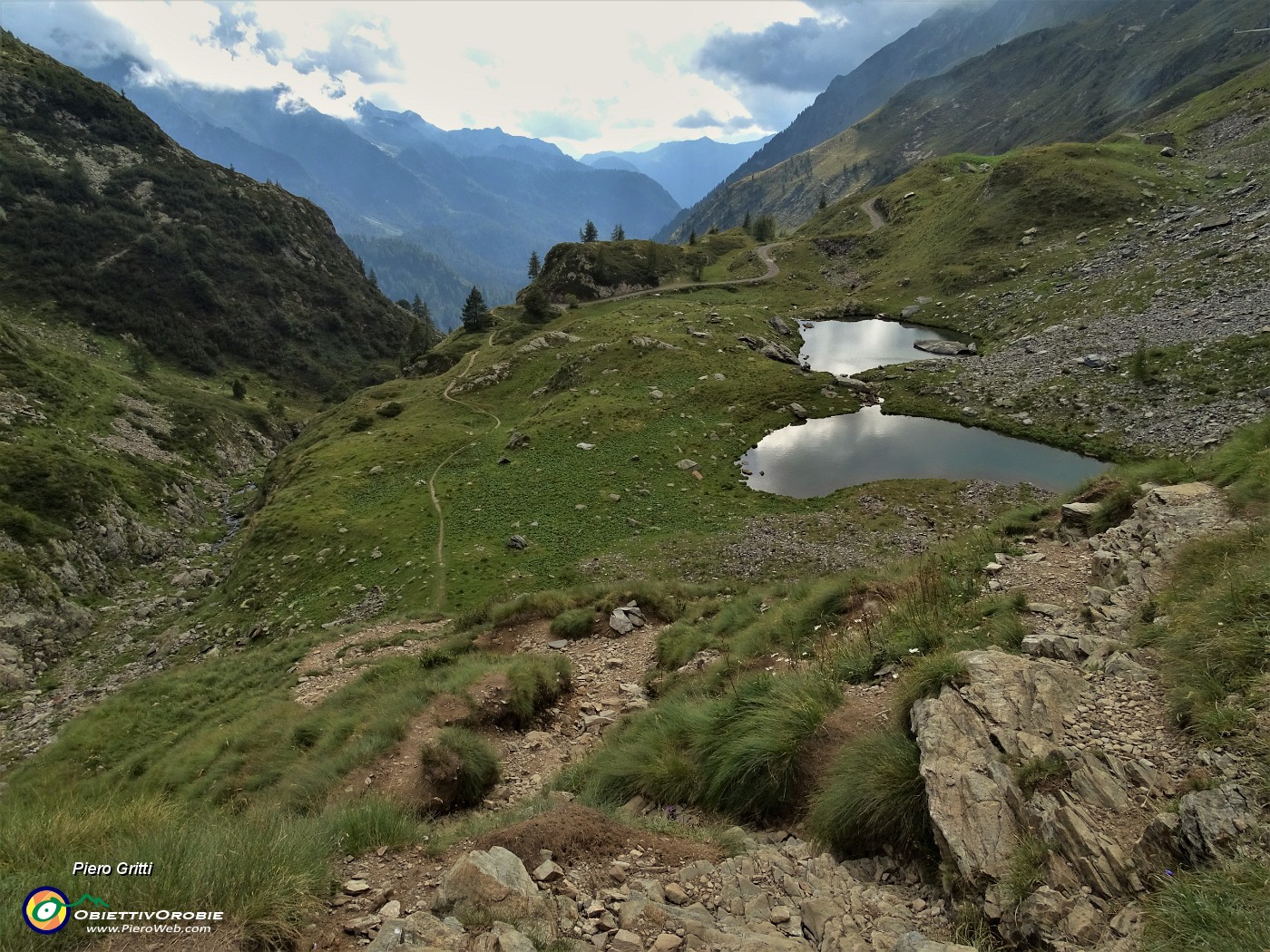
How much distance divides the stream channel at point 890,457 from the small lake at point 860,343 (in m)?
14.0

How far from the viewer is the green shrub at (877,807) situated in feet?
20.2

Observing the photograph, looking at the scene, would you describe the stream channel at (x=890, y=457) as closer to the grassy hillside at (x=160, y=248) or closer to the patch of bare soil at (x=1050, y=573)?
the patch of bare soil at (x=1050, y=573)

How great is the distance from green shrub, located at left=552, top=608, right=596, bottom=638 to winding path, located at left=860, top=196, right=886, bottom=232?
10585cm

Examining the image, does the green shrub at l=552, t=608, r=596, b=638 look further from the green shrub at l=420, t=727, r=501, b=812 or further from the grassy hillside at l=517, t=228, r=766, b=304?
the grassy hillside at l=517, t=228, r=766, b=304

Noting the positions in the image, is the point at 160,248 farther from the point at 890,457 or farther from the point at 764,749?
the point at 764,749

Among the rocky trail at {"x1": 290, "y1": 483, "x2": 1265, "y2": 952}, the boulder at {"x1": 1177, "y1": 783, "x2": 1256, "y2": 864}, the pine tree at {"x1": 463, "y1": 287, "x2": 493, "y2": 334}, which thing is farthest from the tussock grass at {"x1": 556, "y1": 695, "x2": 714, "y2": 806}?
the pine tree at {"x1": 463, "y1": 287, "x2": 493, "y2": 334}

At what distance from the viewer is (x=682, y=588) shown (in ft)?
66.0

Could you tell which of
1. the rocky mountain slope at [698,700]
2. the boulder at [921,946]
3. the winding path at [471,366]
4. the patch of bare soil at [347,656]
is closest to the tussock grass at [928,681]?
the rocky mountain slope at [698,700]

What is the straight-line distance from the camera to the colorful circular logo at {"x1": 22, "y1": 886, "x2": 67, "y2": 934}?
15.3 ft

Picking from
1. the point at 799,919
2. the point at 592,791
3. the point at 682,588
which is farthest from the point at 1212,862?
the point at 682,588

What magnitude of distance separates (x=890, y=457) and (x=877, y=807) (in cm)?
3615

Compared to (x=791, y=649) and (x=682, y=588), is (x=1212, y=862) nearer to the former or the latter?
(x=791, y=649)

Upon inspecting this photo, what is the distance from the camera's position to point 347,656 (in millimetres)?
20031

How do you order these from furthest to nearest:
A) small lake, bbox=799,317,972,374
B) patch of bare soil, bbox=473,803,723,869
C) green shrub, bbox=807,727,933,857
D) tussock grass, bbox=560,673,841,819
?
small lake, bbox=799,317,972,374, tussock grass, bbox=560,673,841,819, patch of bare soil, bbox=473,803,723,869, green shrub, bbox=807,727,933,857
